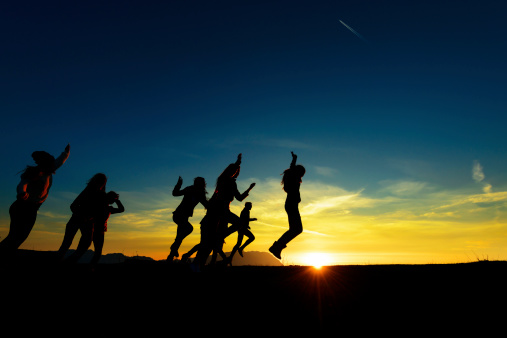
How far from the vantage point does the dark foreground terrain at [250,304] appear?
2.63 metres

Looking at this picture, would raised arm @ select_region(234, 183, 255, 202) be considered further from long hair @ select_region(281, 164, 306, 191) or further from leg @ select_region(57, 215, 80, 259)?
leg @ select_region(57, 215, 80, 259)

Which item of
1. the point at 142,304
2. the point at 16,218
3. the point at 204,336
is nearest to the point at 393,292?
the point at 204,336

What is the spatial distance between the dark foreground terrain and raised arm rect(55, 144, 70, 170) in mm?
2183

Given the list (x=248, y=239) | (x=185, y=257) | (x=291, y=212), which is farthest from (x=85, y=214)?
(x=248, y=239)

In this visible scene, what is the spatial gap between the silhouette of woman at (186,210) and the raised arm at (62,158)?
2544 millimetres

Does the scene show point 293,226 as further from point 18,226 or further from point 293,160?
point 18,226

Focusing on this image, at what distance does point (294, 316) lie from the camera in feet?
9.82

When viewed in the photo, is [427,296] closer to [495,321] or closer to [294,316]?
[495,321]

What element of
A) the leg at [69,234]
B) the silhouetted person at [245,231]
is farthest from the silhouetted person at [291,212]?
the leg at [69,234]

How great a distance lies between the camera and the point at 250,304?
337 centimetres

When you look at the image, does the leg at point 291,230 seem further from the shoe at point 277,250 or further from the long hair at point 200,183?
Answer: the long hair at point 200,183

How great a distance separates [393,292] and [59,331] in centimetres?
352

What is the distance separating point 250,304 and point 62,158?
529 centimetres

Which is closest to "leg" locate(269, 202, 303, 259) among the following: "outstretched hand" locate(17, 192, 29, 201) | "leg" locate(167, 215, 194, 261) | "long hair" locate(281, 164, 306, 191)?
"long hair" locate(281, 164, 306, 191)
